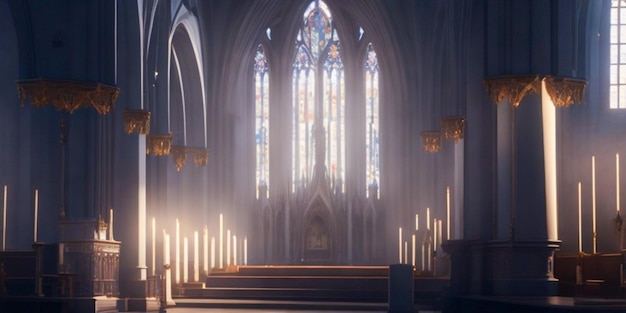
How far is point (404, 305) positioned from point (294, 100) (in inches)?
1022

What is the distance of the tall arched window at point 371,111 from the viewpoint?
4516 cm

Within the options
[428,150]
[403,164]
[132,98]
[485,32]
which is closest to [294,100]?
[403,164]

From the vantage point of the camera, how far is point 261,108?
4594 cm

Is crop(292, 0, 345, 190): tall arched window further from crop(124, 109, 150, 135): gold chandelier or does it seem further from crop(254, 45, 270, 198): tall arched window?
crop(124, 109, 150, 135): gold chandelier

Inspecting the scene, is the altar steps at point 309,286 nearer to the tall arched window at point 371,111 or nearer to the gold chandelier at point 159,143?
the gold chandelier at point 159,143

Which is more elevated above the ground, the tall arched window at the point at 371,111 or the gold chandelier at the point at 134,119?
the tall arched window at the point at 371,111

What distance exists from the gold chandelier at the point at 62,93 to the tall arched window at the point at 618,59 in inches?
637

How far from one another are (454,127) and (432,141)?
7274 mm

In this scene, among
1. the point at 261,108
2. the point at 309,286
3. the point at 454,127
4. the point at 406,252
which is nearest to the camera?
the point at 454,127

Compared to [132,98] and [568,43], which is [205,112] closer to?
[132,98]

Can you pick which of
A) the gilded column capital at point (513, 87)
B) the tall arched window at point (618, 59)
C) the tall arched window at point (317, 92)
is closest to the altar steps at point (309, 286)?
the tall arched window at point (618, 59)

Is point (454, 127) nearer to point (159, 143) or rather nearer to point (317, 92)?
point (159, 143)

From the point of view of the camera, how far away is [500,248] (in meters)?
21.6

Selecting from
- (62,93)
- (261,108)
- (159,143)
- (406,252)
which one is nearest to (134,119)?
(62,93)
